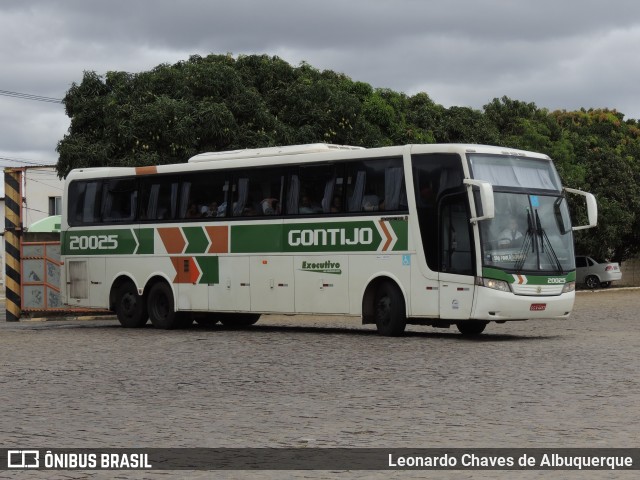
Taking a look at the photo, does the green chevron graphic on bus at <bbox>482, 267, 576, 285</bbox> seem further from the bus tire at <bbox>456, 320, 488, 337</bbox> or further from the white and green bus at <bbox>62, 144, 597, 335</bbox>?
the bus tire at <bbox>456, 320, 488, 337</bbox>

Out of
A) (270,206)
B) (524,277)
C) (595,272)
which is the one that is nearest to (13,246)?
(270,206)

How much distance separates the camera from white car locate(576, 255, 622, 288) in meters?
57.5

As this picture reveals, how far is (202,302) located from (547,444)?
16.5 meters

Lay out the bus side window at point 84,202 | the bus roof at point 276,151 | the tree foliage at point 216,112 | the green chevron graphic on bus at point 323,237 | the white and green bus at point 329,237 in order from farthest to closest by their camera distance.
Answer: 1. the tree foliage at point 216,112
2. the bus side window at point 84,202
3. the bus roof at point 276,151
4. the green chevron graphic on bus at point 323,237
5. the white and green bus at point 329,237

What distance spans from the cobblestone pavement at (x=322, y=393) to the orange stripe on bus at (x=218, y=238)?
2.54 m

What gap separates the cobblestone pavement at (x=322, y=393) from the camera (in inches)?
395

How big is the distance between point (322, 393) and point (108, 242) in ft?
48.5

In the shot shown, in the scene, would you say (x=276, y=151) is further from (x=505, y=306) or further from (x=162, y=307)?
(x=505, y=306)

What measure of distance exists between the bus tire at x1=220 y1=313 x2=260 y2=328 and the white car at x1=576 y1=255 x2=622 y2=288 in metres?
32.7

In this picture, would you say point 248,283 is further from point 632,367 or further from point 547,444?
point 547,444

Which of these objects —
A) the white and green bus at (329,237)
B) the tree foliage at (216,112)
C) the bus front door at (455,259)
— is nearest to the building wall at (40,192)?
the tree foliage at (216,112)

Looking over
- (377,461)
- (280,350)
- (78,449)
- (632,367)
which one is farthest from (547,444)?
(280,350)

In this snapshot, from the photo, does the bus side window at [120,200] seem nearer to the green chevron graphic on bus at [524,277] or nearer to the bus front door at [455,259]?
the bus front door at [455,259]

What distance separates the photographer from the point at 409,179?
21.8 m
